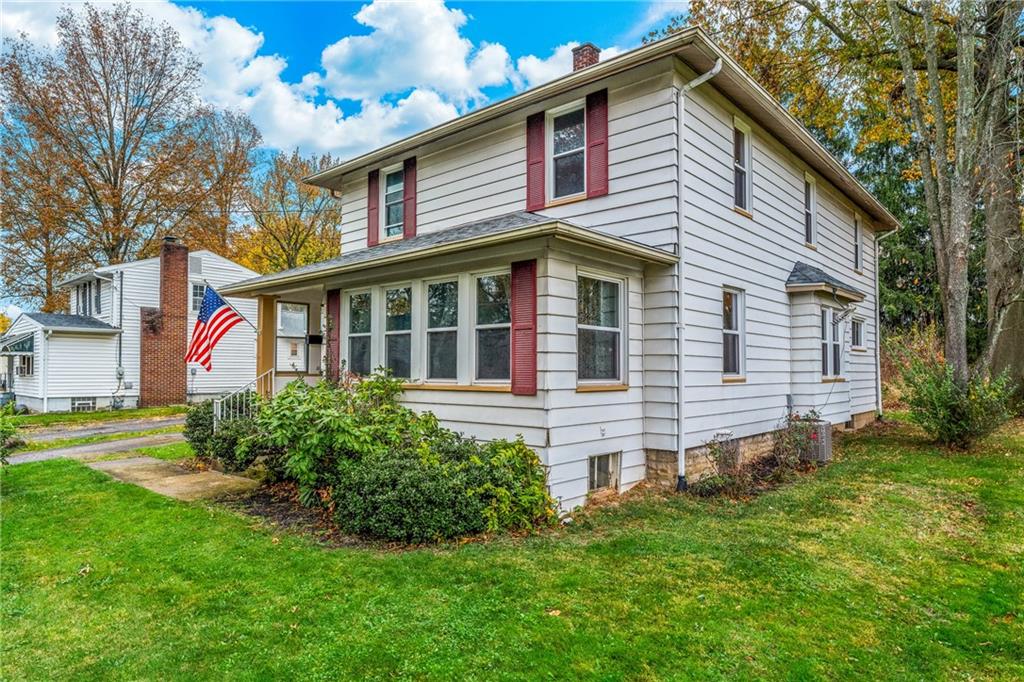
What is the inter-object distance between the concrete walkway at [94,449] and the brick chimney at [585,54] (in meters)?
11.2

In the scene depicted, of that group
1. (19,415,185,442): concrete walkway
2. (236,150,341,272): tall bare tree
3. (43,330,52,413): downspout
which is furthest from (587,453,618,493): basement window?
(236,150,341,272): tall bare tree

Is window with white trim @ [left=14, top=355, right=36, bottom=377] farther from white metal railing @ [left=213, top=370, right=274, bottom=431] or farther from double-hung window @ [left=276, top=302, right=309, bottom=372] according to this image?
white metal railing @ [left=213, top=370, right=274, bottom=431]

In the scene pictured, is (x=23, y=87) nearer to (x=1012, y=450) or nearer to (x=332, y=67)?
(x=332, y=67)

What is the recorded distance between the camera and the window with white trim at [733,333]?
870 centimetres

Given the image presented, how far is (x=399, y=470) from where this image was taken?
5664 mm

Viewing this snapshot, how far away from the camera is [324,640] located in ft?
11.6

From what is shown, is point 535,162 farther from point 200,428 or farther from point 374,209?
point 200,428

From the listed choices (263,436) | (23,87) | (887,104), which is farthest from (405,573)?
(23,87)

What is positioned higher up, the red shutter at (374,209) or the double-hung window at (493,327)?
the red shutter at (374,209)

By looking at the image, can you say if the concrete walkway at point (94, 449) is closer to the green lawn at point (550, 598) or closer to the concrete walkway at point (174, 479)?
the concrete walkway at point (174, 479)

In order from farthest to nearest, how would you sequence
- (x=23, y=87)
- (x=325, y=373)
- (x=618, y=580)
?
(x=23, y=87)
(x=325, y=373)
(x=618, y=580)

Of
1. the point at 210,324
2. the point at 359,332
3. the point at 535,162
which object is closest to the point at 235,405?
the point at 210,324

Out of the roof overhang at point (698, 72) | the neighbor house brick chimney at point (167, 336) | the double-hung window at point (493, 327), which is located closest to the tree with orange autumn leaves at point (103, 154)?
the neighbor house brick chimney at point (167, 336)

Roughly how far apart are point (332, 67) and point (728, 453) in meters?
16.3
